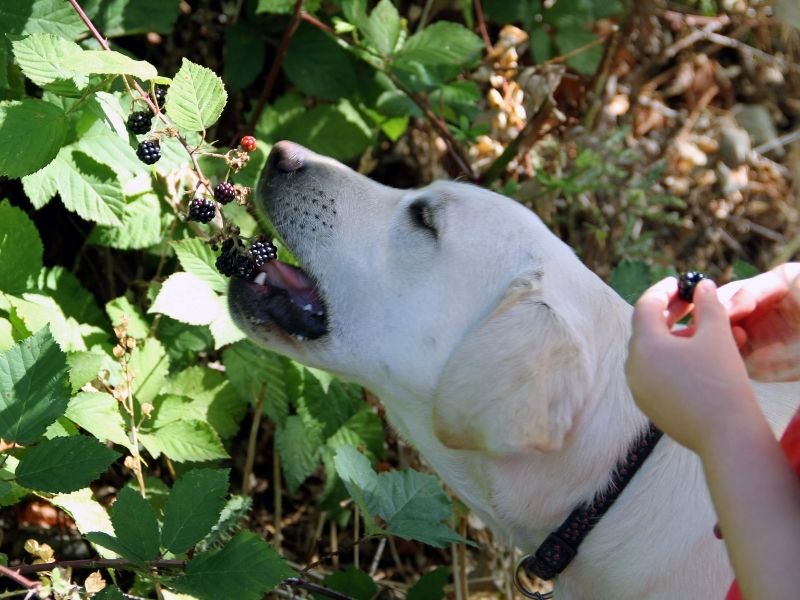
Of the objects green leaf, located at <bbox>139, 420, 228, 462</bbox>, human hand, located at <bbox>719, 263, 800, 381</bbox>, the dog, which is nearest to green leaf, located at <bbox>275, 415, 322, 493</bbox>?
green leaf, located at <bbox>139, 420, 228, 462</bbox>

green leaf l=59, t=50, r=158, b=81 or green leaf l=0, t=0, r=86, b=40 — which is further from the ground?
green leaf l=59, t=50, r=158, b=81

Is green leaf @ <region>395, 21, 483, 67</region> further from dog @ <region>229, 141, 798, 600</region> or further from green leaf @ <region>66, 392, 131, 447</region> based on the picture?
green leaf @ <region>66, 392, 131, 447</region>

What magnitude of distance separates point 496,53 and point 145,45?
1.40 metres

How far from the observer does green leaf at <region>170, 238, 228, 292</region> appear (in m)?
2.71

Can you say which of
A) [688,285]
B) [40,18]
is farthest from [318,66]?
[688,285]

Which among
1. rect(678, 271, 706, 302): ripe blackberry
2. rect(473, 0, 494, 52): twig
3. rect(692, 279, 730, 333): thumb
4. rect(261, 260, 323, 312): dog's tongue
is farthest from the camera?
rect(473, 0, 494, 52): twig

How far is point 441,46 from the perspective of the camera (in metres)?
3.19

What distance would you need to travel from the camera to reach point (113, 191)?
2684mm

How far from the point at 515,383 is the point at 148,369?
1.20 metres

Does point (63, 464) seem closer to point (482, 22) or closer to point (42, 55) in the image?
point (42, 55)

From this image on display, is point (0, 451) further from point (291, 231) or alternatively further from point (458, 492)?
point (458, 492)

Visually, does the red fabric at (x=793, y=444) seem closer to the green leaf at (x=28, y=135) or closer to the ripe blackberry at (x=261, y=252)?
the ripe blackberry at (x=261, y=252)

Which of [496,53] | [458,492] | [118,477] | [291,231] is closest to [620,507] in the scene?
[458,492]

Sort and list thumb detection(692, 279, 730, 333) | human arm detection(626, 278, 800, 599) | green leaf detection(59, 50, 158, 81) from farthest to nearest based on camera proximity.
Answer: green leaf detection(59, 50, 158, 81)
thumb detection(692, 279, 730, 333)
human arm detection(626, 278, 800, 599)
